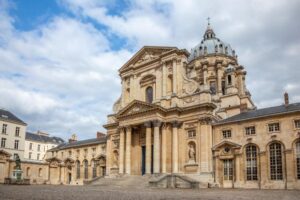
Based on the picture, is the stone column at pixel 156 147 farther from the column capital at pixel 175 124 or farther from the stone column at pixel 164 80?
the stone column at pixel 164 80

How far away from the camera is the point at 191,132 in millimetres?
37500

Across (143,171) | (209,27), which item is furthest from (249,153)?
(209,27)

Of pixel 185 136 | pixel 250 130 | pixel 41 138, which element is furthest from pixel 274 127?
pixel 41 138

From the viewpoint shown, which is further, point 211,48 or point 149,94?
point 211,48

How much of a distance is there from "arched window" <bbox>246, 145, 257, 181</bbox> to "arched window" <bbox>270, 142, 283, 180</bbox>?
1.73 metres

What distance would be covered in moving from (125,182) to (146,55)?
1871 centimetres

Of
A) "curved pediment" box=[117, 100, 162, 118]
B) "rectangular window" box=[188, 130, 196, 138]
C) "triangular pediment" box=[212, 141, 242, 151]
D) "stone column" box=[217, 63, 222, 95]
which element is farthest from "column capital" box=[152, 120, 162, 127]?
"stone column" box=[217, 63, 222, 95]

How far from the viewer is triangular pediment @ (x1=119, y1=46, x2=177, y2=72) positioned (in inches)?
1680

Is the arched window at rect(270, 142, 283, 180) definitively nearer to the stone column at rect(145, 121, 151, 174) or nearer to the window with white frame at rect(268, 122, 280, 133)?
the window with white frame at rect(268, 122, 280, 133)

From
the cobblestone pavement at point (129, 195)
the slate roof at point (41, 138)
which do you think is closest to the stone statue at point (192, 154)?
the cobblestone pavement at point (129, 195)

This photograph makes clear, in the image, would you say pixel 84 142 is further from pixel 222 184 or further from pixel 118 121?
pixel 222 184

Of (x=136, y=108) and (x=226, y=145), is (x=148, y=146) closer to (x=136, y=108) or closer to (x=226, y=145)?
(x=136, y=108)

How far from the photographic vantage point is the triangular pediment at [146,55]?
140ft

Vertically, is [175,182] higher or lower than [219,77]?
lower
